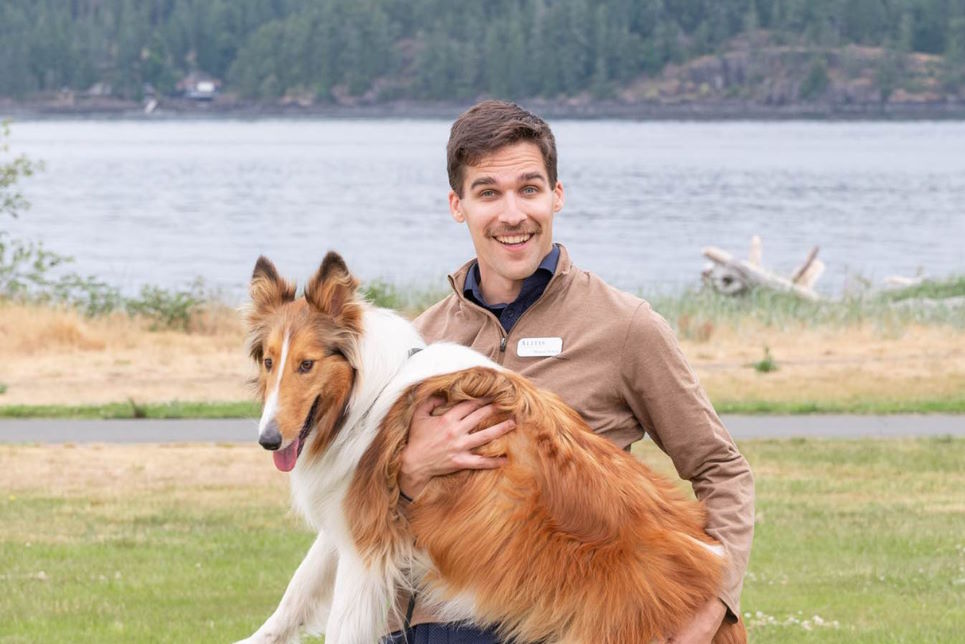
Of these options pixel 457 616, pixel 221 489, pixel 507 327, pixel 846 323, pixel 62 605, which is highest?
pixel 507 327

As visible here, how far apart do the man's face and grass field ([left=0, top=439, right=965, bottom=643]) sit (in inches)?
162

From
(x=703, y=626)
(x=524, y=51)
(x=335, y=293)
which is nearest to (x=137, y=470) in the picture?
(x=335, y=293)

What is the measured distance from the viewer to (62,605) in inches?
343

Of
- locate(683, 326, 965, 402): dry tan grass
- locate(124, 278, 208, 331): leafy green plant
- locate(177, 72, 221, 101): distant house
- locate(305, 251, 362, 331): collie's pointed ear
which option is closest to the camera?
locate(305, 251, 362, 331): collie's pointed ear

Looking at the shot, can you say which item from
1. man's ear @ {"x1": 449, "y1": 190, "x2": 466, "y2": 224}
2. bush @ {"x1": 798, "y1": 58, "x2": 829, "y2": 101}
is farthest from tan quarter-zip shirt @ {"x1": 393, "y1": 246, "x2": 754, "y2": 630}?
bush @ {"x1": 798, "y1": 58, "x2": 829, "y2": 101}

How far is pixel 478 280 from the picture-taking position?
16.3 feet

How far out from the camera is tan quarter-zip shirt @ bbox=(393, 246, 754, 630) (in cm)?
455

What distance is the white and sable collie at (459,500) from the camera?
4176 millimetres

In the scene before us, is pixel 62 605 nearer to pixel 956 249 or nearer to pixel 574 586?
pixel 574 586

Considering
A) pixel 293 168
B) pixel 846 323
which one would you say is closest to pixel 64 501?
pixel 846 323

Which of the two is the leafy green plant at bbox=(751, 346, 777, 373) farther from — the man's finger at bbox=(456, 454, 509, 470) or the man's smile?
the man's finger at bbox=(456, 454, 509, 470)

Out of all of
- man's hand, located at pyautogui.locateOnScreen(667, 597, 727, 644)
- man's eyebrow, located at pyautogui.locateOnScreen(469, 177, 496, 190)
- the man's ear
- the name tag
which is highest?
man's eyebrow, located at pyautogui.locateOnScreen(469, 177, 496, 190)

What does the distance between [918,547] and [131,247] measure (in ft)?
154

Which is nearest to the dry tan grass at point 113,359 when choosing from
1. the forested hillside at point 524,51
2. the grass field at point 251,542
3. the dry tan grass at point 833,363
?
the grass field at point 251,542
